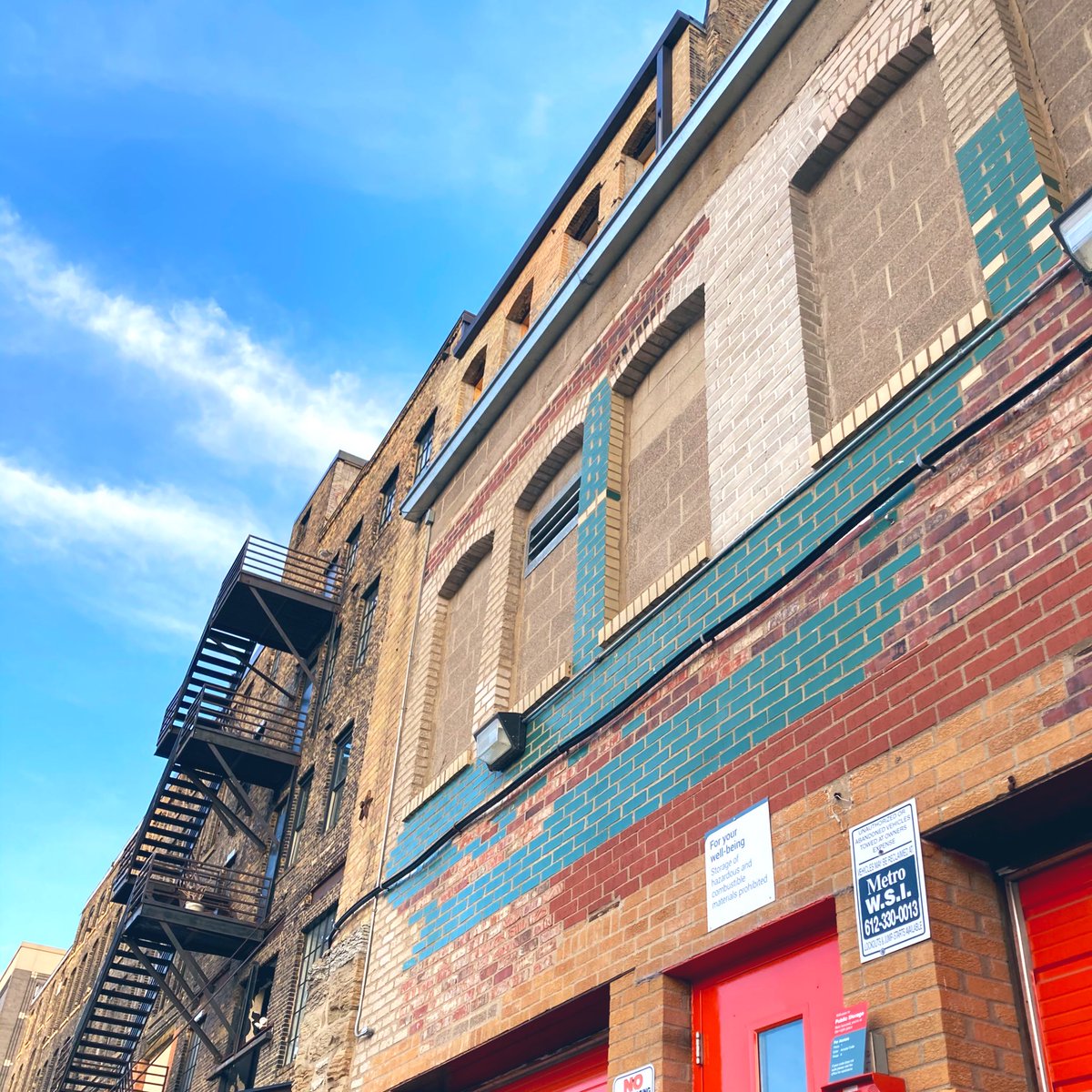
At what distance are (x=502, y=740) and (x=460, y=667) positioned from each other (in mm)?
2371

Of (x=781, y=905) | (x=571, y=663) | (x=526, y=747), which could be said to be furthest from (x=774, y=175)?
(x=781, y=905)

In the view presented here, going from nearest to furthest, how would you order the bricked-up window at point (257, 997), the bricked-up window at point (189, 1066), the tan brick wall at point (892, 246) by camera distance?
1. the tan brick wall at point (892, 246)
2. the bricked-up window at point (257, 997)
3. the bricked-up window at point (189, 1066)

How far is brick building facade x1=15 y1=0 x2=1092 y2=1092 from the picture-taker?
4.79 meters

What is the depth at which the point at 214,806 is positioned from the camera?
20.5m

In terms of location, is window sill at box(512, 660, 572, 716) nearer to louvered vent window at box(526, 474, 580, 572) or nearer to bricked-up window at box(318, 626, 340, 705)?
louvered vent window at box(526, 474, 580, 572)

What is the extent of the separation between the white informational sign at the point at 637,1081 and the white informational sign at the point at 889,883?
65.0 inches

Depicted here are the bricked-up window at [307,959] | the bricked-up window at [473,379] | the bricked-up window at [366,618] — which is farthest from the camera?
the bricked-up window at [366,618]

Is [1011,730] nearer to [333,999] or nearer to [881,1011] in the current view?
[881,1011]

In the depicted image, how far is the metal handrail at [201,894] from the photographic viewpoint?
18750 mm

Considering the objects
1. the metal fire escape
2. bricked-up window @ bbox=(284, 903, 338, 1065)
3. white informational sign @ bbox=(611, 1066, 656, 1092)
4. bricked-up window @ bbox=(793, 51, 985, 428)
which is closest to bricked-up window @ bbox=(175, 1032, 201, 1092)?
the metal fire escape

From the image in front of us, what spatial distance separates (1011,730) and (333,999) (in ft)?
24.4

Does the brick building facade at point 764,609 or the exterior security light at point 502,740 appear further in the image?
the exterior security light at point 502,740

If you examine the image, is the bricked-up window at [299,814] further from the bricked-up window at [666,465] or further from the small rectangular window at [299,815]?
the bricked-up window at [666,465]

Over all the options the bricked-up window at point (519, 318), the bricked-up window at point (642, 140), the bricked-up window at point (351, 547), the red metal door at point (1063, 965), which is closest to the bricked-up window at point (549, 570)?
the bricked-up window at point (519, 318)
